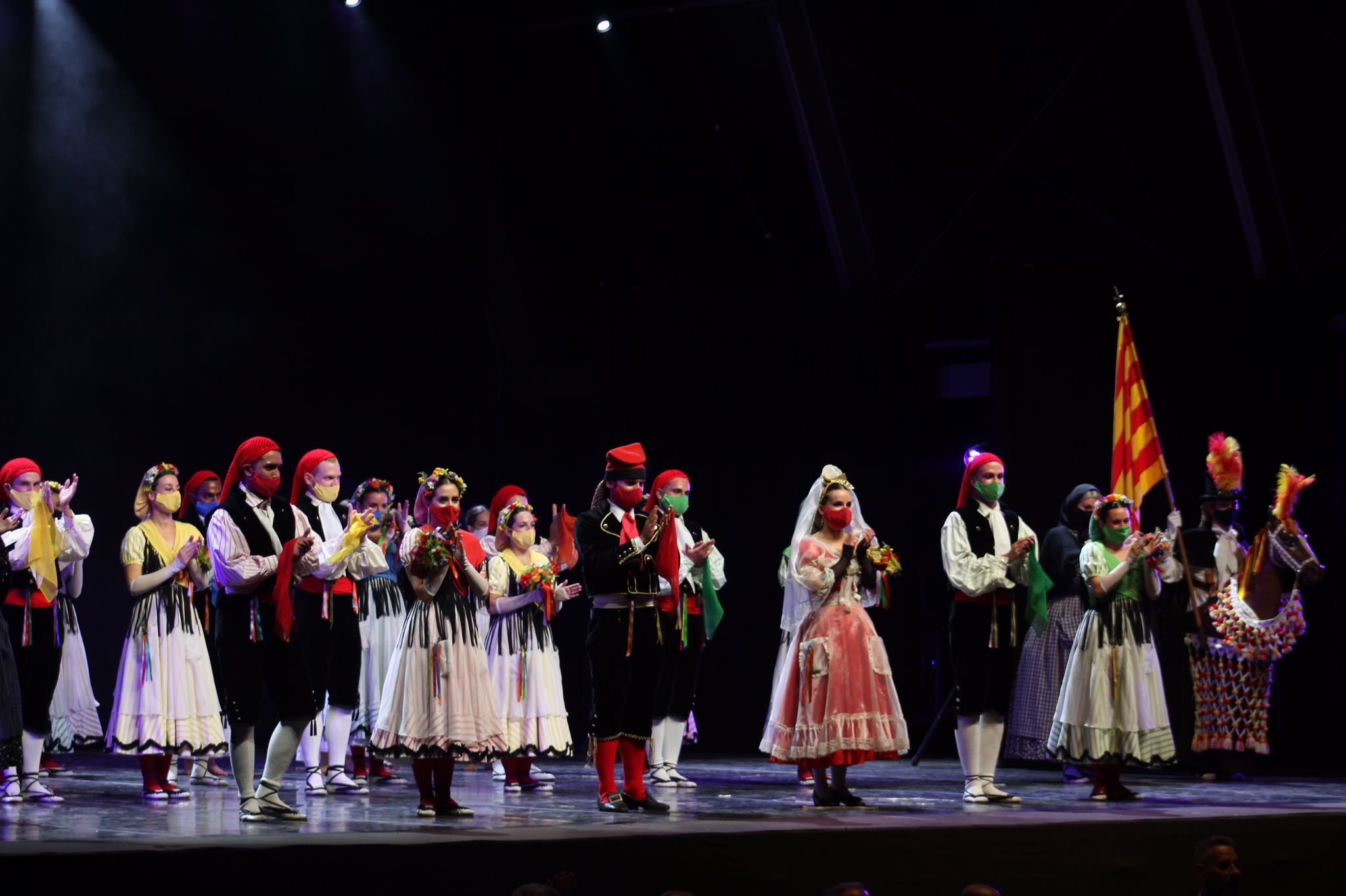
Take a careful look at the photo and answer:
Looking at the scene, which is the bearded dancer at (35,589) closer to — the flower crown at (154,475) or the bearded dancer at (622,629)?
the flower crown at (154,475)

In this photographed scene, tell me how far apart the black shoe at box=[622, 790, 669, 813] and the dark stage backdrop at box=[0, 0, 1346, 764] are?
13.9 ft

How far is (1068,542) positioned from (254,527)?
4.24m

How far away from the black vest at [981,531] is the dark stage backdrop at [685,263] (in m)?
2.92

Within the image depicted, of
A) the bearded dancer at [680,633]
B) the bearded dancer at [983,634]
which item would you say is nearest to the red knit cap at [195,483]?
the bearded dancer at [680,633]

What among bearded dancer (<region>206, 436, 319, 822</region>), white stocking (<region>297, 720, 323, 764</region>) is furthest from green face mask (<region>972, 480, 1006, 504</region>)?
white stocking (<region>297, 720, 323, 764</region>)

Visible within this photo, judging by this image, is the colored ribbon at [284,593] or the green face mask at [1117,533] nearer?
the colored ribbon at [284,593]

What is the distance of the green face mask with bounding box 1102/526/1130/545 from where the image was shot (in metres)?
7.41

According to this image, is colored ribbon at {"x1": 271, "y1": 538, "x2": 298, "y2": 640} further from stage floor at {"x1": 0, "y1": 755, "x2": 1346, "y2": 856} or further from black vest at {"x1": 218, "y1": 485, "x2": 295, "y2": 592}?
stage floor at {"x1": 0, "y1": 755, "x2": 1346, "y2": 856}

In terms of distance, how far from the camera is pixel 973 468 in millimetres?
7102

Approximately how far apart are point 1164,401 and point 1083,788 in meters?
3.22

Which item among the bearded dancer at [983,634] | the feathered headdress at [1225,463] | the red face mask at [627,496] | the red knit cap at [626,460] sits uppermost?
the feathered headdress at [1225,463]

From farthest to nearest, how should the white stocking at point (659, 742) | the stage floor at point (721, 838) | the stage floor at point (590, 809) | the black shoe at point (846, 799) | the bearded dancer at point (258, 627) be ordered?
the white stocking at point (659, 742), the black shoe at point (846, 799), the bearded dancer at point (258, 627), the stage floor at point (590, 809), the stage floor at point (721, 838)

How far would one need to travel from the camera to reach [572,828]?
5.25 meters

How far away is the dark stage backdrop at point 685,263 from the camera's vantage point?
366 inches
